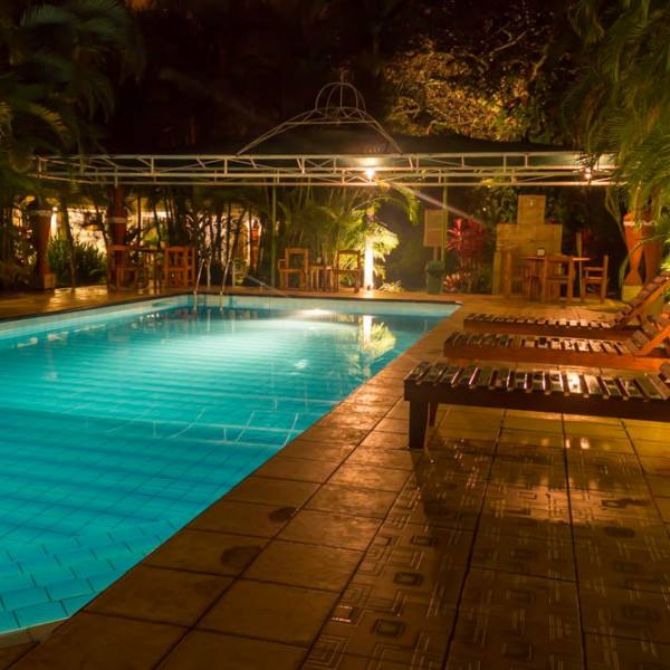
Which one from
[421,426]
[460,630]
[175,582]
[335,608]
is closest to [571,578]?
[460,630]

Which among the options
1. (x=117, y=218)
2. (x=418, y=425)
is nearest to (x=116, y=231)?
(x=117, y=218)

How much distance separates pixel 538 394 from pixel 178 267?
1232 centimetres

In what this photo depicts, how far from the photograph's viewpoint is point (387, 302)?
44.1 ft

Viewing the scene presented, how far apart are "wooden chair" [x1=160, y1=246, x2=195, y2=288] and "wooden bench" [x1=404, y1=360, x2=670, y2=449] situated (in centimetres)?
1161

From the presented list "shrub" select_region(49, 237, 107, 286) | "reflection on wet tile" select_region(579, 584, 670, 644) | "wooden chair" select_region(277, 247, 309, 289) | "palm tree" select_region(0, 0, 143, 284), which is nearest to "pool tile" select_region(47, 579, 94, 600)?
"reflection on wet tile" select_region(579, 584, 670, 644)

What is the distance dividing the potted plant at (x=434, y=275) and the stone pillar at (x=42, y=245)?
705 cm

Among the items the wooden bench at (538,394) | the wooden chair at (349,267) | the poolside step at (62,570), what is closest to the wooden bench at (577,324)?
the wooden bench at (538,394)

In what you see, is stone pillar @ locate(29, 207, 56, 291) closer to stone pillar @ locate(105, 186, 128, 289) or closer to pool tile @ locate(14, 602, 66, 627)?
stone pillar @ locate(105, 186, 128, 289)

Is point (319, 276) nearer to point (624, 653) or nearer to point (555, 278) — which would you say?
point (555, 278)

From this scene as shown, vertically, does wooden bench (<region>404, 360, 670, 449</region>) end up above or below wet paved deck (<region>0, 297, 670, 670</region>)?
above

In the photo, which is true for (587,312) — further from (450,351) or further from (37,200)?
(37,200)

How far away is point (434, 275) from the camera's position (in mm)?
14578

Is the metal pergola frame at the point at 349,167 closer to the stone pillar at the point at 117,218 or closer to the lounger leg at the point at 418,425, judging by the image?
the stone pillar at the point at 117,218

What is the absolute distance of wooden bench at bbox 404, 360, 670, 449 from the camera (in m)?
3.76
